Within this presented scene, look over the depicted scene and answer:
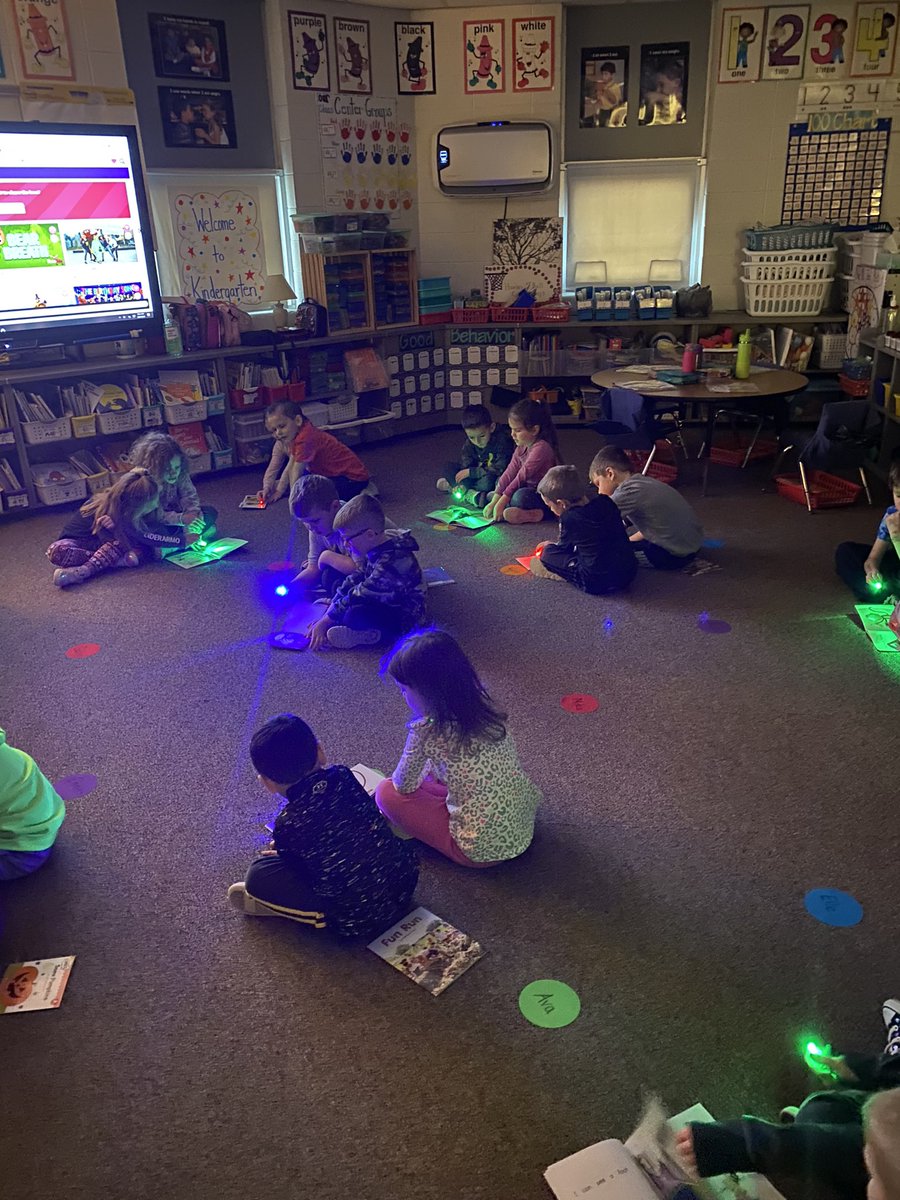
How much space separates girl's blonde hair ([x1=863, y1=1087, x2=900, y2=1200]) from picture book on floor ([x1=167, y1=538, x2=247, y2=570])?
4.14 meters

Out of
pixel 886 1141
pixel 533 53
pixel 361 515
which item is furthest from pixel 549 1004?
pixel 533 53

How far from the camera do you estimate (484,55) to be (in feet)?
22.1

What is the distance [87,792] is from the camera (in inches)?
115

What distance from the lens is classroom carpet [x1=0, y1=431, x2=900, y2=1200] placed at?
182 cm

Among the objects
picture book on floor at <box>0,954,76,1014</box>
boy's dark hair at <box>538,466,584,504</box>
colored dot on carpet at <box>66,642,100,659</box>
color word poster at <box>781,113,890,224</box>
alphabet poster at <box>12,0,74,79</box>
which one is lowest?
picture book on floor at <box>0,954,76,1014</box>

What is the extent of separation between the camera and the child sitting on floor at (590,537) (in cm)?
417

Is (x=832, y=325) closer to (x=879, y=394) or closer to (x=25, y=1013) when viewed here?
(x=879, y=394)

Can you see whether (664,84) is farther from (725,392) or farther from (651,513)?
(651,513)

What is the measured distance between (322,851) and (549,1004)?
2.08 feet

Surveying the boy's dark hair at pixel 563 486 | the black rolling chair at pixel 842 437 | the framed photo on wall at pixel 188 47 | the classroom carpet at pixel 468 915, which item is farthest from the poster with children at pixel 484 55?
the classroom carpet at pixel 468 915

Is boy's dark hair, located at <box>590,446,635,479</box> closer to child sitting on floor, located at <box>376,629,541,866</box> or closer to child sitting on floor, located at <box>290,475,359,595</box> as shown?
child sitting on floor, located at <box>290,475,359,595</box>

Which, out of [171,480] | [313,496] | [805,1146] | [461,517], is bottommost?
[461,517]

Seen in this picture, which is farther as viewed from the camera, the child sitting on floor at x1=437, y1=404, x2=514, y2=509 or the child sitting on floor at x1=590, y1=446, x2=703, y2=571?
the child sitting on floor at x1=437, y1=404, x2=514, y2=509

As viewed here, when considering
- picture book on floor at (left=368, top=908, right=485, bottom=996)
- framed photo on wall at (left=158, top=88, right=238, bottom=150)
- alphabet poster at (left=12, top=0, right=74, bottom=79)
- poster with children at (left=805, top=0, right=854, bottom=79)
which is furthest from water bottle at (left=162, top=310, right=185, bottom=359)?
poster with children at (left=805, top=0, right=854, bottom=79)
